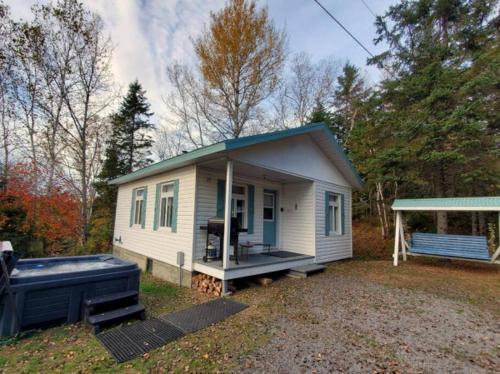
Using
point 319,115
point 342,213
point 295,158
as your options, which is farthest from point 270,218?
point 319,115

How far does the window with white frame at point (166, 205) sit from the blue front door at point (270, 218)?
9.68 feet

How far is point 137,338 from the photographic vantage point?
319 centimetres

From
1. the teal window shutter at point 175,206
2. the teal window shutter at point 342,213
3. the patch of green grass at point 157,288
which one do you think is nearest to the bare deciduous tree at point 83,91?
the patch of green grass at point 157,288

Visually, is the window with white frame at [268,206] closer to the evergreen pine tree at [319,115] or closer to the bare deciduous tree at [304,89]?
the evergreen pine tree at [319,115]

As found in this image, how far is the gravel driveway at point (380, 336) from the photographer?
2518 mm

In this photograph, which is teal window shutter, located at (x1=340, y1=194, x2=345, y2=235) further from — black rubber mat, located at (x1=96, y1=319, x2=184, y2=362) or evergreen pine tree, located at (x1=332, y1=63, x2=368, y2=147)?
evergreen pine tree, located at (x1=332, y1=63, x2=368, y2=147)

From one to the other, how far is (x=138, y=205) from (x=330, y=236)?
22.4 ft

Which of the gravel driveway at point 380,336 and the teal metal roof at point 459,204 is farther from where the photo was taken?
the teal metal roof at point 459,204

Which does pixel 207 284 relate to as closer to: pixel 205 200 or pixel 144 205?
pixel 205 200

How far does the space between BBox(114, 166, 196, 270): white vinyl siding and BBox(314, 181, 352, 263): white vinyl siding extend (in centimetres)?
395

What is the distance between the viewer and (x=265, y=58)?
447 inches

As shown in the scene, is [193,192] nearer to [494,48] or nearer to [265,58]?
[265,58]

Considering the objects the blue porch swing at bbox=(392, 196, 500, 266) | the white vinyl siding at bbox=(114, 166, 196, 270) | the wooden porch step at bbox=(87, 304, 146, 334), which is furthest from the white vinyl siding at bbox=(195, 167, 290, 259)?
the blue porch swing at bbox=(392, 196, 500, 266)

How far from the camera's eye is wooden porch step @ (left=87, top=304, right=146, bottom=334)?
133 inches
